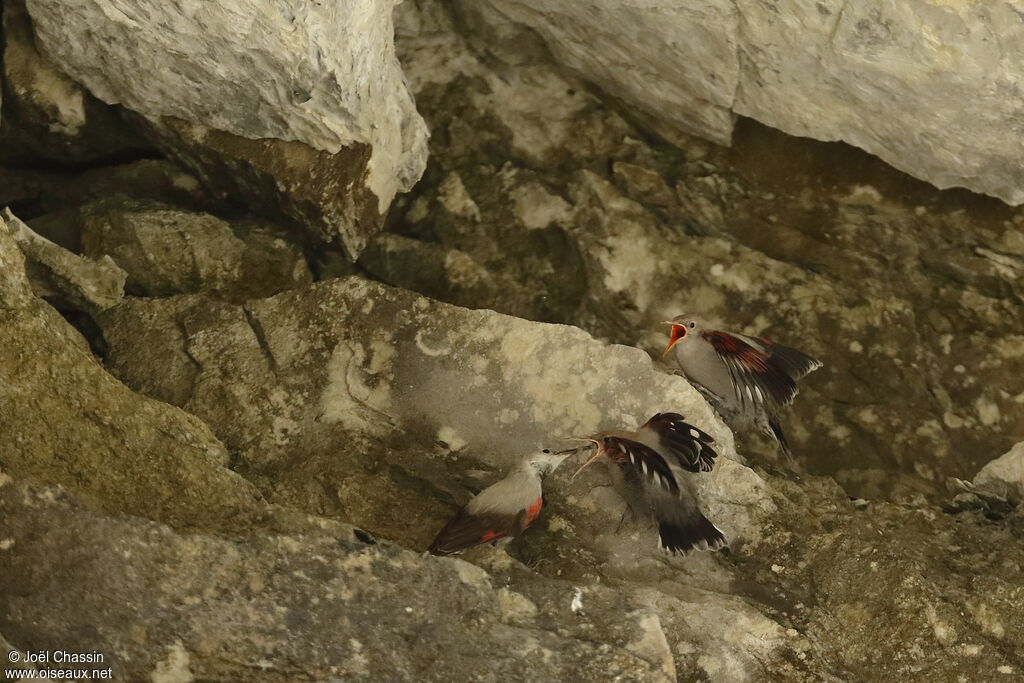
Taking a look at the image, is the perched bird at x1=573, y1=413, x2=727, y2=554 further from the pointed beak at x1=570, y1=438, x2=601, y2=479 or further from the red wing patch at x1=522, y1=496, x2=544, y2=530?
the red wing patch at x1=522, y1=496, x2=544, y2=530

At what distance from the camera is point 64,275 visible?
3137 mm

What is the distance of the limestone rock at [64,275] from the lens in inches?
123

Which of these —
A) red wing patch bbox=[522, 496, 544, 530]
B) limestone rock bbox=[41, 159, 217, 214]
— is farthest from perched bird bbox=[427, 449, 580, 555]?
limestone rock bbox=[41, 159, 217, 214]

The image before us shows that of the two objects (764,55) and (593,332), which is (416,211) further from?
(764,55)

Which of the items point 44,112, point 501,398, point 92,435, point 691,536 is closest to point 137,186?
point 44,112

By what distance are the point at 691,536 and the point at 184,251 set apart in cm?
185

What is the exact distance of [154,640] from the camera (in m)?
2.19

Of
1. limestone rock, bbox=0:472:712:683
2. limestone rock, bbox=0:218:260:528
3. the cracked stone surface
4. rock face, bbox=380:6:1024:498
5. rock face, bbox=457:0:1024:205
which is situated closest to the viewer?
limestone rock, bbox=0:472:712:683

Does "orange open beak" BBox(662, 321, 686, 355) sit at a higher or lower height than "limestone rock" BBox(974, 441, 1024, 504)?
higher

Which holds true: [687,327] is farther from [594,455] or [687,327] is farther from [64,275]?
[64,275]

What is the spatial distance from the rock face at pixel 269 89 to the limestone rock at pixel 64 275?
1.83 feet

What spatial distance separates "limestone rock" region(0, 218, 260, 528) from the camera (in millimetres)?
2432

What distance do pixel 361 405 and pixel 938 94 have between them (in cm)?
187

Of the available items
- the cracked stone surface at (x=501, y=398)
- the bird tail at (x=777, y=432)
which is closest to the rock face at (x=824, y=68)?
the cracked stone surface at (x=501, y=398)
